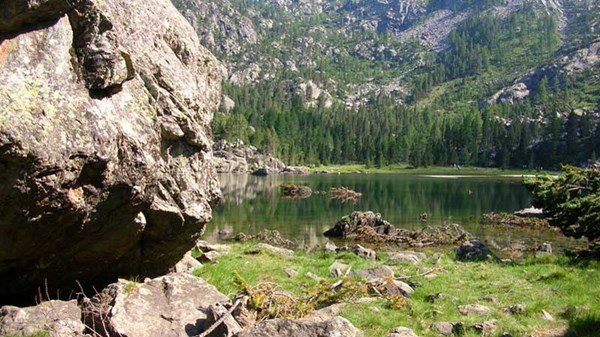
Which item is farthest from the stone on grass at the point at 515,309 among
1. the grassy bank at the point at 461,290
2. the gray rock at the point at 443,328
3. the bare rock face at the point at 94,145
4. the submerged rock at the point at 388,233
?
the submerged rock at the point at 388,233

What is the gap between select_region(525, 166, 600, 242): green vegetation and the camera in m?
23.4

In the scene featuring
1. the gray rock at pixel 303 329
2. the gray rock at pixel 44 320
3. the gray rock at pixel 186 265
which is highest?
the gray rock at pixel 303 329

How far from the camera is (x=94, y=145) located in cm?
1057

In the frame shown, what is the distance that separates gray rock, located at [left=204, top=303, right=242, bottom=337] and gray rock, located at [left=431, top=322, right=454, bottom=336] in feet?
17.6

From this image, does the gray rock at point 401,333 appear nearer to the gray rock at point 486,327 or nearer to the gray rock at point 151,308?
the gray rock at point 486,327

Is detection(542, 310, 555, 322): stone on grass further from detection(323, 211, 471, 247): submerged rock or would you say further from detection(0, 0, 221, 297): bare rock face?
detection(323, 211, 471, 247): submerged rock

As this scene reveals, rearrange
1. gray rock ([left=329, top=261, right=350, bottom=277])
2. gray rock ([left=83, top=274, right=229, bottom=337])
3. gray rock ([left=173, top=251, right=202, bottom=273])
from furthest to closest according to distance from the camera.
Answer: gray rock ([left=329, top=261, right=350, bottom=277])
gray rock ([left=173, top=251, right=202, bottom=273])
gray rock ([left=83, top=274, right=229, bottom=337])

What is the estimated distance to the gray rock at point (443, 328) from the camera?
12.9m

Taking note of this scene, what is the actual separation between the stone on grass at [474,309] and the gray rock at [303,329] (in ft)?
20.6

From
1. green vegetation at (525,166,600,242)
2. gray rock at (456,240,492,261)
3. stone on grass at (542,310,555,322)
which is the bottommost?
gray rock at (456,240,492,261)

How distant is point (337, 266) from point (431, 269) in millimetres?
4043

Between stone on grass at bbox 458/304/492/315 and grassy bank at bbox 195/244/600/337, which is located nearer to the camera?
grassy bank at bbox 195/244/600/337

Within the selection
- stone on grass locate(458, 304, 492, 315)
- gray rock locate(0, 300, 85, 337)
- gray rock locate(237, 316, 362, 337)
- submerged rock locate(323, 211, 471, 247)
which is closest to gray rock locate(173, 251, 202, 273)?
gray rock locate(0, 300, 85, 337)

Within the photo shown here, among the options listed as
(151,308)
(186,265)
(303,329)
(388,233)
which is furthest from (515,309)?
(388,233)
